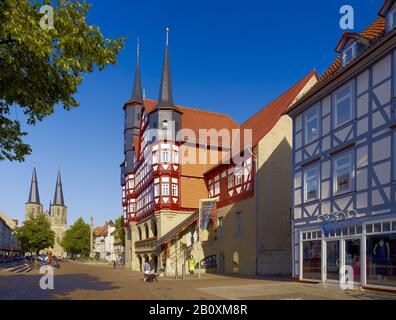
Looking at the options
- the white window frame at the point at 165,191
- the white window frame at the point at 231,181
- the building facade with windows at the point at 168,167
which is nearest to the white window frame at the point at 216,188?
the building facade with windows at the point at 168,167

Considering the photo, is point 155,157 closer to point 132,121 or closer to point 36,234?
point 132,121

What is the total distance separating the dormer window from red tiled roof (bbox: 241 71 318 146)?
852 cm

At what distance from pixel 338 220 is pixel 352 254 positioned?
5.10 ft

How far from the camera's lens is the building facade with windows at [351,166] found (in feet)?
53.0

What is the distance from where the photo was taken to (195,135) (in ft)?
141

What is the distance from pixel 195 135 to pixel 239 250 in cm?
1481

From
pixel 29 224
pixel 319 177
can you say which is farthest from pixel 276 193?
pixel 29 224

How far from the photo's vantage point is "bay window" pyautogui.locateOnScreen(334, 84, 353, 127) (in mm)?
18656

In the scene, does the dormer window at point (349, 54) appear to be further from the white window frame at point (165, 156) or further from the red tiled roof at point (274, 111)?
the white window frame at point (165, 156)

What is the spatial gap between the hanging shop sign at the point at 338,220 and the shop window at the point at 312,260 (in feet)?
3.96

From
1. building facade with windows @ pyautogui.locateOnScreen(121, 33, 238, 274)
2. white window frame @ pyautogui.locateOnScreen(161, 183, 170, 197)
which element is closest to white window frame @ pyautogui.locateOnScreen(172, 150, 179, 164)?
building facade with windows @ pyautogui.locateOnScreen(121, 33, 238, 274)

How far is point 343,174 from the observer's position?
18.8 metres

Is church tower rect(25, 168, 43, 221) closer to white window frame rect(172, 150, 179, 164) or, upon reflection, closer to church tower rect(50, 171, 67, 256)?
church tower rect(50, 171, 67, 256)
